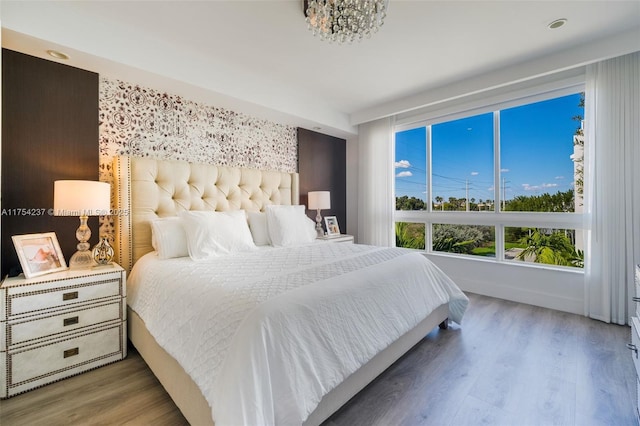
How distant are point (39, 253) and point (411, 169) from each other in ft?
13.7

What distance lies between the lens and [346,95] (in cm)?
365

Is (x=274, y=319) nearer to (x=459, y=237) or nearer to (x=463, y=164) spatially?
(x=459, y=237)

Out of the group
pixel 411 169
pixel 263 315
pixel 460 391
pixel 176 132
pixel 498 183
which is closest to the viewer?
pixel 263 315

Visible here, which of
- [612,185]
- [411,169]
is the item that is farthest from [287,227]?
[612,185]

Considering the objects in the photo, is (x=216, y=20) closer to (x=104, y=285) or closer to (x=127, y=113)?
(x=127, y=113)

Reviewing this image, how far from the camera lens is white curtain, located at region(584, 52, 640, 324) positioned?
8.20 feet

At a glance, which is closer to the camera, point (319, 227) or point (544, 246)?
point (544, 246)

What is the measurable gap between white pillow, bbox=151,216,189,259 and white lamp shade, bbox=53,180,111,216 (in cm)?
40

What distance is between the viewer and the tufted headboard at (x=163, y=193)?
2.41 metres

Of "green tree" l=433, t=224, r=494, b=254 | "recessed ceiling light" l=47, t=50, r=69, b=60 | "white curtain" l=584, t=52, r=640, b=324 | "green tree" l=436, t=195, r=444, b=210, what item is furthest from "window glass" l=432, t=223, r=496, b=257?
"recessed ceiling light" l=47, t=50, r=69, b=60

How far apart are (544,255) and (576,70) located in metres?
1.95

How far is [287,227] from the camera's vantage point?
306 cm

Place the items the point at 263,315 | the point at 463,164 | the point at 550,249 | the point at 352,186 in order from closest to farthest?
the point at 263,315 → the point at 550,249 → the point at 463,164 → the point at 352,186

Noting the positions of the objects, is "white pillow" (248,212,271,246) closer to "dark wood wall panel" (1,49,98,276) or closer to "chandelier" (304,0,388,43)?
"dark wood wall panel" (1,49,98,276)
